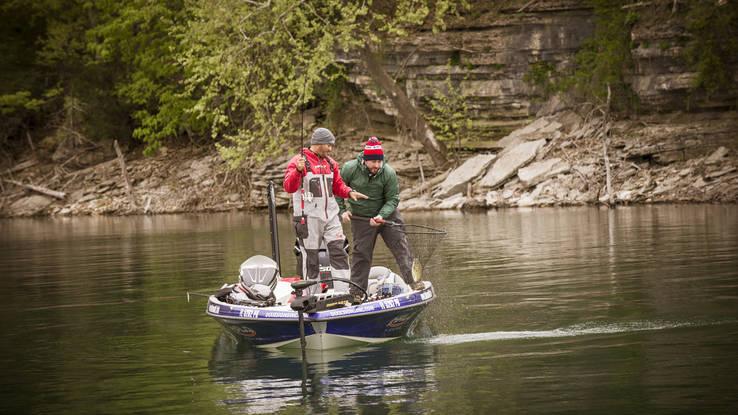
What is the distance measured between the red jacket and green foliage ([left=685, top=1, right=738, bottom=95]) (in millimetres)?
22939

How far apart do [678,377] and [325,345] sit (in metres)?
3.67

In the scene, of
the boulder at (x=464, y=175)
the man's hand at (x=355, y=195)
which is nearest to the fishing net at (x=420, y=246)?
the man's hand at (x=355, y=195)

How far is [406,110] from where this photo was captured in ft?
130

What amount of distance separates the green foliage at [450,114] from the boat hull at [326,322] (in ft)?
90.4

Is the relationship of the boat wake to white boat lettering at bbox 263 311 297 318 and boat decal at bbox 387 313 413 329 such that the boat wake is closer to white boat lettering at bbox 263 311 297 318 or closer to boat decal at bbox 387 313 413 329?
boat decal at bbox 387 313 413 329

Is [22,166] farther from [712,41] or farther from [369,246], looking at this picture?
[369,246]

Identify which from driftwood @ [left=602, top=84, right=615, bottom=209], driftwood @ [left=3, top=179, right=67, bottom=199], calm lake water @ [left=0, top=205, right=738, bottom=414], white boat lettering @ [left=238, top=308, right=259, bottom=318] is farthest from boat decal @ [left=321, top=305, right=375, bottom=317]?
driftwood @ [left=3, top=179, right=67, bottom=199]

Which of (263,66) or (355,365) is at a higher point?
(263,66)

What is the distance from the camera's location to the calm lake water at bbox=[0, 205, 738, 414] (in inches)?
377

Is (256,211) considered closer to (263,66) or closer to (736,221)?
(263,66)

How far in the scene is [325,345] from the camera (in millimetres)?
11797

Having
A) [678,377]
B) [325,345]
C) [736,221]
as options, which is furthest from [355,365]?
[736,221]

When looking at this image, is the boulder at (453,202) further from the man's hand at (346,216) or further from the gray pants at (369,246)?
the man's hand at (346,216)

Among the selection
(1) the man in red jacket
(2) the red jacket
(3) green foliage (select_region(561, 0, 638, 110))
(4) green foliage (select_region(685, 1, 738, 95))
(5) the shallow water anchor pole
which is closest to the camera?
(5) the shallow water anchor pole
